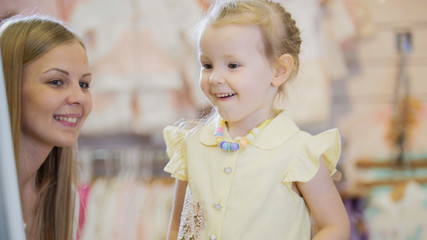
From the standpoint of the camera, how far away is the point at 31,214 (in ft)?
4.97

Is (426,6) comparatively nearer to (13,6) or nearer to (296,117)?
(296,117)

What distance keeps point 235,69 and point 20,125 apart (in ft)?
1.95

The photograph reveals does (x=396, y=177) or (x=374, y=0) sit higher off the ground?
(x=374, y=0)

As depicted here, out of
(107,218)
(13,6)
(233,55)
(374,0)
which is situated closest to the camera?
(233,55)

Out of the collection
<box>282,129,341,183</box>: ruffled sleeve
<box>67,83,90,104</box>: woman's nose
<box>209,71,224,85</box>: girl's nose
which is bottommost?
<box>282,129,341,183</box>: ruffled sleeve

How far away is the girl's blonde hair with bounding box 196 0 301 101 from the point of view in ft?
3.88

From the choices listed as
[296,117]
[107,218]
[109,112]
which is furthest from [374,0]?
[107,218]

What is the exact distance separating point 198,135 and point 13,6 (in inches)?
57.4

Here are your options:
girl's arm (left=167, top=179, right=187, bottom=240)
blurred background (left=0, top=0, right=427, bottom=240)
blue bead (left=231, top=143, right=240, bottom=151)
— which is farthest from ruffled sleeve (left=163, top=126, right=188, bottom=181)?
blurred background (left=0, top=0, right=427, bottom=240)

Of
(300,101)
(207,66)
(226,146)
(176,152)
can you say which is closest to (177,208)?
(176,152)

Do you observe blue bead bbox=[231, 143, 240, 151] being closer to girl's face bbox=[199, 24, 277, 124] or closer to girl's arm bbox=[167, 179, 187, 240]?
girl's face bbox=[199, 24, 277, 124]

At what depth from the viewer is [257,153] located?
4.02 ft

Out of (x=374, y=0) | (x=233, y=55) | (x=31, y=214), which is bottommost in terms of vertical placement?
(x=31, y=214)

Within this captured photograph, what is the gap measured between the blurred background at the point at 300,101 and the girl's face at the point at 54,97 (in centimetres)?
107
